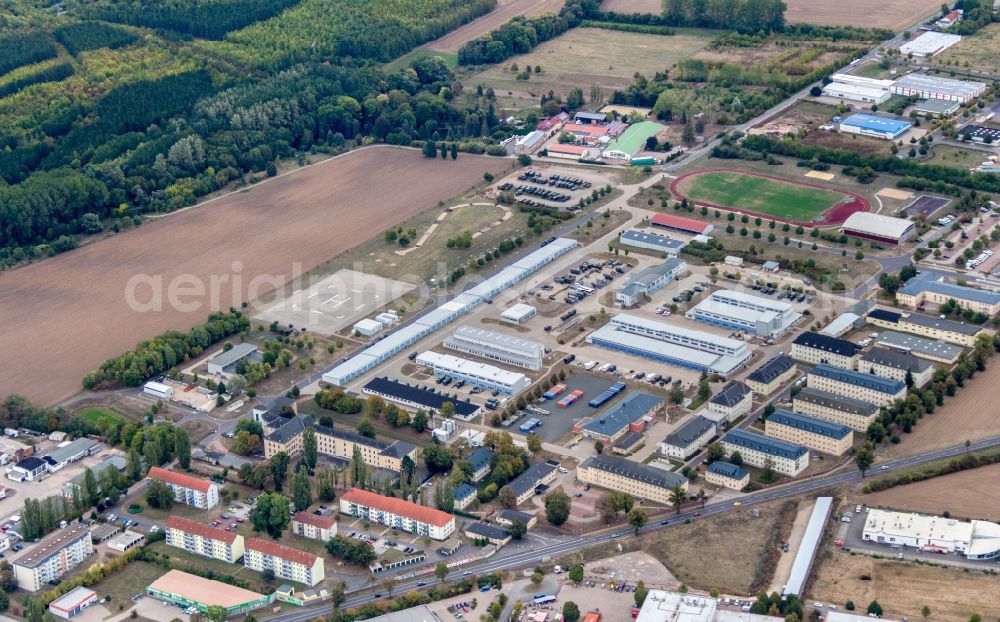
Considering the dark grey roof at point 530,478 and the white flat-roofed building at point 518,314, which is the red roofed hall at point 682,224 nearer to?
the white flat-roofed building at point 518,314

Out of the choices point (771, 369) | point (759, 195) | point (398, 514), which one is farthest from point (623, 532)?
point (759, 195)

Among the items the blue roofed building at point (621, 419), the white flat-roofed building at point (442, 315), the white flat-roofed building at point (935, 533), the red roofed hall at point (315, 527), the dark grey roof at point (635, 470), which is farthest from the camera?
the white flat-roofed building at point (442, 315)

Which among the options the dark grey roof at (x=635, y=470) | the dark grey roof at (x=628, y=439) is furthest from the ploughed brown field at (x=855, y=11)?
the dark grey roof at (x=635, y=470)

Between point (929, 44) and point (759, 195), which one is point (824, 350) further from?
point (929, 44)

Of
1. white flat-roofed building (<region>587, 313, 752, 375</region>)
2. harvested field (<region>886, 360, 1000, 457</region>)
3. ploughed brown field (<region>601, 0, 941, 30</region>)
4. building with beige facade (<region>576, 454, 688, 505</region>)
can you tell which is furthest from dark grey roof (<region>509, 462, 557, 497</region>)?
ploughed brown field (<region>601, 0, 941, 30</region>)

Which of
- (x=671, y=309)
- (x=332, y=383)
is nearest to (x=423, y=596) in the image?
(x=332, y=383)

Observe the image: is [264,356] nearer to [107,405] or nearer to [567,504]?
[107,405]
